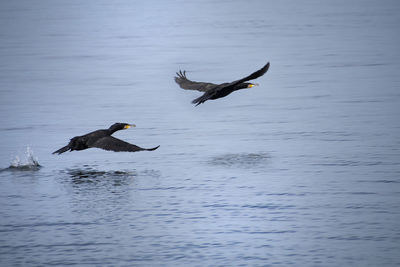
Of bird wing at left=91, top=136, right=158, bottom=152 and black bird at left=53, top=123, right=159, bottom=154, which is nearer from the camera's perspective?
bird wing at left=91, top=136, right=158, bottom=152

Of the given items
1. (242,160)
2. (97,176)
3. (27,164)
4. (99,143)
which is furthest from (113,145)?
(242,160)

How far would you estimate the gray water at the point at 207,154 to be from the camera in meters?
14.5

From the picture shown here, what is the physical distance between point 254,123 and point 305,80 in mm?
6293

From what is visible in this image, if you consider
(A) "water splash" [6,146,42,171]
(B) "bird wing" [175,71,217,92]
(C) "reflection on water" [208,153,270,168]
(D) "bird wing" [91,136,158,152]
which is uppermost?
(B) "bird wing" [175,71,217,92]

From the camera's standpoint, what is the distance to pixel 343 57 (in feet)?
113

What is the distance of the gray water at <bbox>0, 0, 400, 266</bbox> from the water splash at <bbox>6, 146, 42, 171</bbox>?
0.03m

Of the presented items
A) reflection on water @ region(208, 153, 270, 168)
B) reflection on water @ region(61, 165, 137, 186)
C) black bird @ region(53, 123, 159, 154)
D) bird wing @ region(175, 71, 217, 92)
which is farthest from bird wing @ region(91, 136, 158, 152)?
bird wing @ region(175, 71, 217, 92)

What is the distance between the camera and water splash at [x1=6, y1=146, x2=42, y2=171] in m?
19.9

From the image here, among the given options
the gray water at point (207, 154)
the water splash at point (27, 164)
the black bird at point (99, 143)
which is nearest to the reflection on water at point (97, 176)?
the gray water at point (207, 154)

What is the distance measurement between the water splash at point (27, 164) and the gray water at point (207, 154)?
0.03 meters

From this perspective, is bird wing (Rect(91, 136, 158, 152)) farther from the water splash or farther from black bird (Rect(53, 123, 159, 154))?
the water splash

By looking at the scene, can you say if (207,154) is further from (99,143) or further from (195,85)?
(195,85)

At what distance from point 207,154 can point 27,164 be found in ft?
13.6

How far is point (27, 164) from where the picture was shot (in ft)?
66.1
